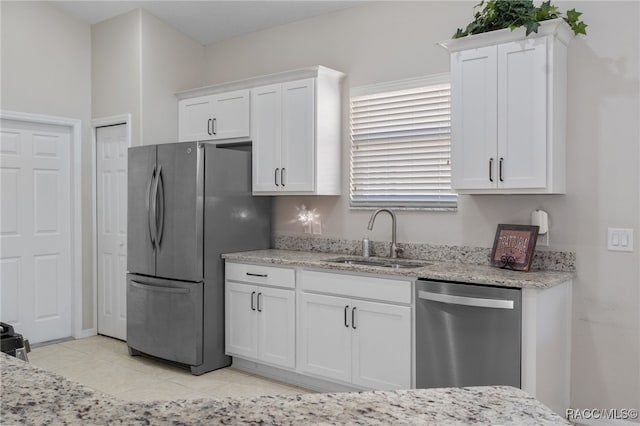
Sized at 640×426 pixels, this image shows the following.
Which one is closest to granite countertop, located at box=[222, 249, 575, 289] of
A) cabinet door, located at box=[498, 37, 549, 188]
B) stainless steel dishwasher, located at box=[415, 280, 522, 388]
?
stainless steel dishwasher, located at box=[415, 280, 522, 388]

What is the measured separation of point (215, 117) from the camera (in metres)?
4.65

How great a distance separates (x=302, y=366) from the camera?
3.67 meters

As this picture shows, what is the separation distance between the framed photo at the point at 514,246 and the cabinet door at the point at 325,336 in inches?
39.2

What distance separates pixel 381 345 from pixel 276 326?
88 centimetres

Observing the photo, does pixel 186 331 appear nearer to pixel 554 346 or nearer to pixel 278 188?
pixel 278 188

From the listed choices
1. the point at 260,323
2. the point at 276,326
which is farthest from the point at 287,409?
the point at 260,323

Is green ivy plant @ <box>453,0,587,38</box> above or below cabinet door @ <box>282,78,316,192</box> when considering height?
above

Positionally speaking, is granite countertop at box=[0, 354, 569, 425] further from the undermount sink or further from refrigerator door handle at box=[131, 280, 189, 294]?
refrigerator door handle at box=[131, 280, 189, 294]

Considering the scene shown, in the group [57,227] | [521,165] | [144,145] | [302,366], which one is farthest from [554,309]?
[57,227]

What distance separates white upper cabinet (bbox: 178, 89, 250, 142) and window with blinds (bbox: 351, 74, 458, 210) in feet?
3.10

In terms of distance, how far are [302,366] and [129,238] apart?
6.22ft

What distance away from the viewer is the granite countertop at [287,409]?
0.91m

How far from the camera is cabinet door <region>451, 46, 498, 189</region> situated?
3111 millimetres

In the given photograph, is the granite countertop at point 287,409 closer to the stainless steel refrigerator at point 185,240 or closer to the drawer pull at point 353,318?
the drawer pull at point 353,318
